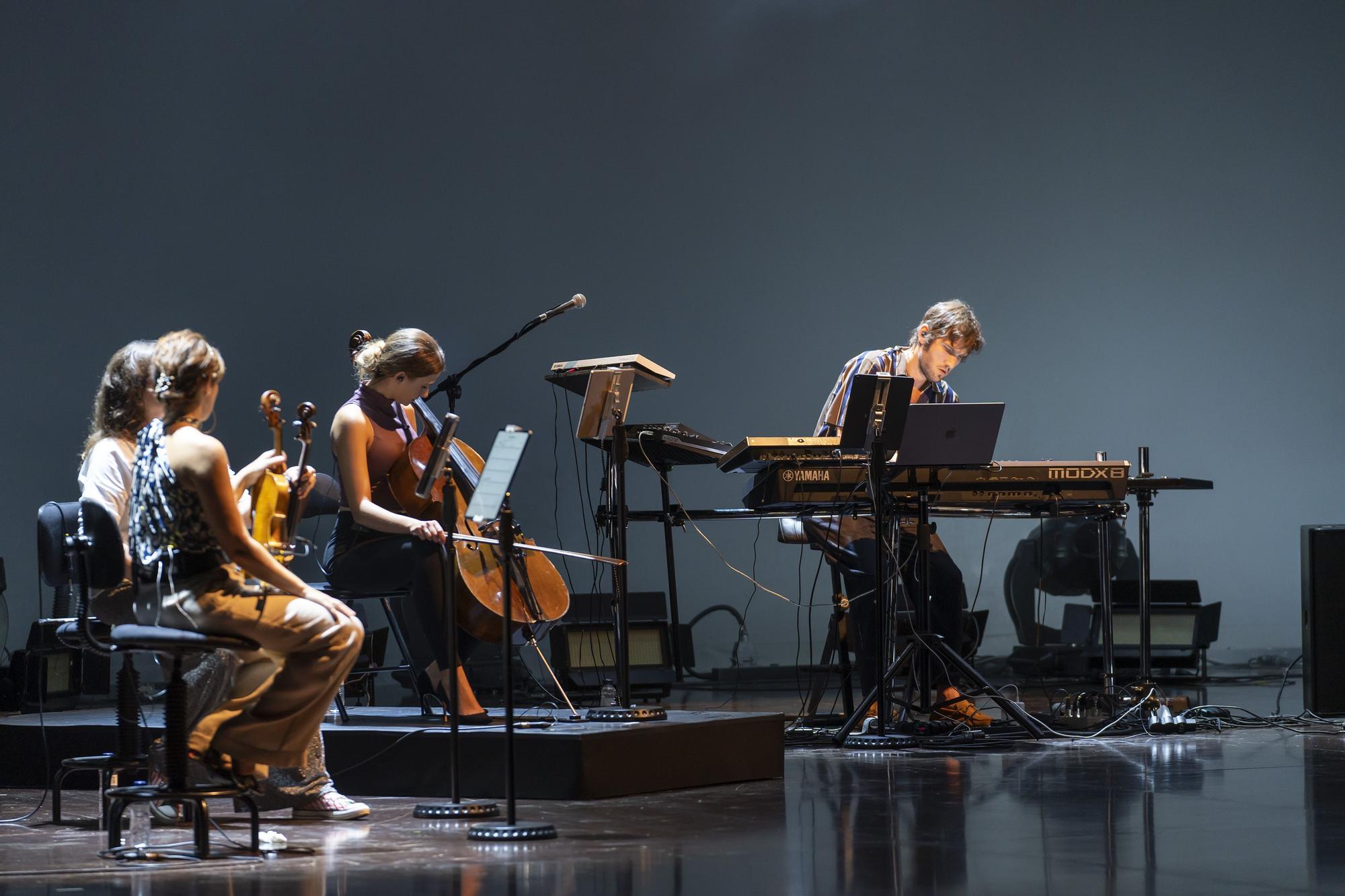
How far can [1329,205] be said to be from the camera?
7.70 meters

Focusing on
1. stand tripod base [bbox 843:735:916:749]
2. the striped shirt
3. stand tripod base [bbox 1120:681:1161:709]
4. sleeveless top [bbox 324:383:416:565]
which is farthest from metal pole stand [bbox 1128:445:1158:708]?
sleeveless top [bbox 324:383:416:565]

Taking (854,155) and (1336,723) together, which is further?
(854,155)

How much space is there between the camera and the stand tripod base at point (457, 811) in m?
3.17

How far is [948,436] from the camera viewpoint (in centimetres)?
436

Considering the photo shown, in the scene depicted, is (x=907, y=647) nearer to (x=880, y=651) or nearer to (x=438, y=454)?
(x=880, y=651)

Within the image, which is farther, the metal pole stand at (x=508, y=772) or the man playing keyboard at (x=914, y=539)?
the man playing keyboard at (x=914, y=539)

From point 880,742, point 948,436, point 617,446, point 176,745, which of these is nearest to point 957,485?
point 948,436

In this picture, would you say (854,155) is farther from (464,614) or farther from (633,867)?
(633,867)

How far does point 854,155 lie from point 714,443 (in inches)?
143

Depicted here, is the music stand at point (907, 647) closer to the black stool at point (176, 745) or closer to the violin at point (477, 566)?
the violin at point (477, 566)

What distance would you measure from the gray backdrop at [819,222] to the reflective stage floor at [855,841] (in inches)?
144

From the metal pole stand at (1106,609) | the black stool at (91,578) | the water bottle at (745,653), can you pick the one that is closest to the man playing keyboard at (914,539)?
the metal pole stand at (1106,609)

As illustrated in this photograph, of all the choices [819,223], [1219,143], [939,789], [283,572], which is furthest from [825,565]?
[283,572]

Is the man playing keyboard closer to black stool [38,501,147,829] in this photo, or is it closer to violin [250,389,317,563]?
violin [250,389,317,563]
